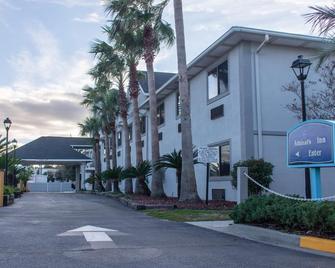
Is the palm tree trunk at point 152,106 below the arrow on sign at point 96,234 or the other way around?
the other way around

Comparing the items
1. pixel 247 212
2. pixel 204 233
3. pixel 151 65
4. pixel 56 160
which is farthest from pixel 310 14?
pixel 56 160

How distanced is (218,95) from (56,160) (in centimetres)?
3984

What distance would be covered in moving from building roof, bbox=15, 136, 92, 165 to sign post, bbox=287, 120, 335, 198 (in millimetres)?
48352

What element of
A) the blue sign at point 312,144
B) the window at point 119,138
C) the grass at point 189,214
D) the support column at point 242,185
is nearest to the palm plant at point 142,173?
the grass at point 189,214

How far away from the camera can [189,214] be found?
630 inches

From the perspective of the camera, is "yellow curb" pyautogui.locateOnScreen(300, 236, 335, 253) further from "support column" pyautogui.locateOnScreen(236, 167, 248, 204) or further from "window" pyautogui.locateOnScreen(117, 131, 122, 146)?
"window" pyautogui.locateOnScreen(117, 131, 122, 146)

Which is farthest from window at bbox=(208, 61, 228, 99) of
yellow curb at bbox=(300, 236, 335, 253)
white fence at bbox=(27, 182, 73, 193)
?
white fence at bbox=(27, 182, 73, 193)

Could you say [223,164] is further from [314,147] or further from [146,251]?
[146,251]

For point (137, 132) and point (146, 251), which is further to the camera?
point (137, 132)

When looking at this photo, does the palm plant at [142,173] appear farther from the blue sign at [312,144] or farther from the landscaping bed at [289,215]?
the blue sign at [312,144]

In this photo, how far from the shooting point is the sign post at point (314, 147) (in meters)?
10.3

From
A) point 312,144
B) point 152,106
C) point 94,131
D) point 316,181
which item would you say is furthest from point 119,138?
point 312,144

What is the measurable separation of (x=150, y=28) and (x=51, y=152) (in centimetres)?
3927

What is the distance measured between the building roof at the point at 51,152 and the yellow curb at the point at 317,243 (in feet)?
166
